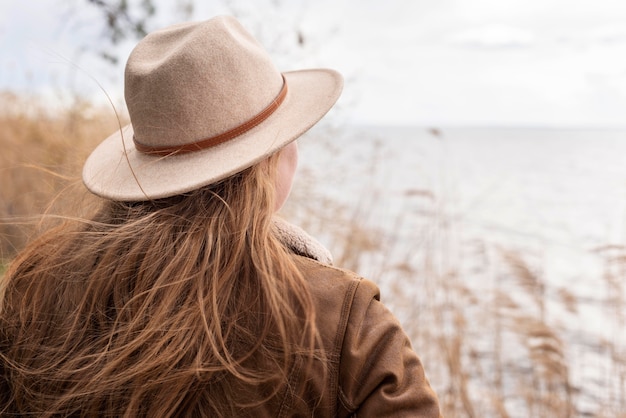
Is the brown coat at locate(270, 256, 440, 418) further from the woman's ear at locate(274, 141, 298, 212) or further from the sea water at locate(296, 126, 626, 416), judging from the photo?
the sea water at locate(296, 126, 626, 416)

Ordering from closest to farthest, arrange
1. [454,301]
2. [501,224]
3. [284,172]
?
[284,172] < [454,301] < [501,224]

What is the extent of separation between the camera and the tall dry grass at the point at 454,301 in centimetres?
314


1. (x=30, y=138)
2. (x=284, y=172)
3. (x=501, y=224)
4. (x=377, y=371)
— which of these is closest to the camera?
(x=377, y=371)

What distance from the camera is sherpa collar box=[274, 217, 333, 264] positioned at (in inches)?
46.9

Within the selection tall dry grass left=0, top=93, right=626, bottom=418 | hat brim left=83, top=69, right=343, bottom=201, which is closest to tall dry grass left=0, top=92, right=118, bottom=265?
tall dry grass left=0, top=93, right=626, bottom=418

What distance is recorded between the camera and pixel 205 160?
4.05 ft

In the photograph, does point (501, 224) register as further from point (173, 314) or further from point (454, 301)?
point (173, 314)

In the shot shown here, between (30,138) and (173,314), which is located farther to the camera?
(30,138)

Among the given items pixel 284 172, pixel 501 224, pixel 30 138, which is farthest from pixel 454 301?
pixel 501 224

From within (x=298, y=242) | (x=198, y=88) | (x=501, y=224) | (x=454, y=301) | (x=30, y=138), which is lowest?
(x=501, y=224)

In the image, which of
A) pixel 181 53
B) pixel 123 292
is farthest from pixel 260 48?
pixel 123 292

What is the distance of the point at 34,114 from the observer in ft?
17.9

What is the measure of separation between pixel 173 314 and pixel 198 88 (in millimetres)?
440

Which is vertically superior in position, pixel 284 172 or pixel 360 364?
pixel 284 172
